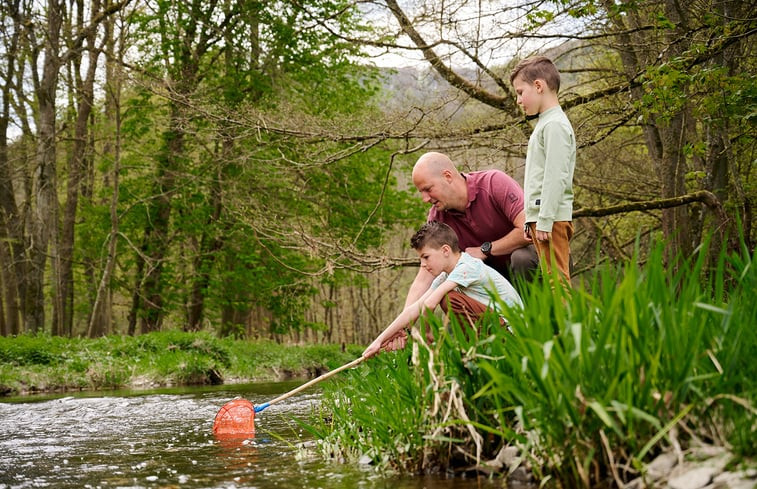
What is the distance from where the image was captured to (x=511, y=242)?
5.08m

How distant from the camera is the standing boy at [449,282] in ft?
14.1

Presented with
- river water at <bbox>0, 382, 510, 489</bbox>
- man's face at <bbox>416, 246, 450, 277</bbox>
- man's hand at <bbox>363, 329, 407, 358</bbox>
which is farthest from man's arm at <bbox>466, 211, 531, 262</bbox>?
river water at <bbox>0, 382, 510, 489</bbox>

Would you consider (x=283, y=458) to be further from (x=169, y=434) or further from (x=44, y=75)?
(x=44, y=75)

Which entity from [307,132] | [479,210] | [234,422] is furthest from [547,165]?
[307,132]

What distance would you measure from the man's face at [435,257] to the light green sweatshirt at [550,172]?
21.7 inches

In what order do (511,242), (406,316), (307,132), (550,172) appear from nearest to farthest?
1. (406,316)
2. (550,172)
3. (511,242)
4. (307,132)

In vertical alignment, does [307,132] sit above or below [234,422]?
above

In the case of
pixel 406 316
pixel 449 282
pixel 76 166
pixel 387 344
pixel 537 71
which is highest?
pixel 76 166

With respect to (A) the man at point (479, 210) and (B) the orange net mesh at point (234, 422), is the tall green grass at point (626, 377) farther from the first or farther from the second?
(B) the orange net mesh at point (234, 422)

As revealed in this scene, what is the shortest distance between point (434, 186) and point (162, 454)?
2349mm

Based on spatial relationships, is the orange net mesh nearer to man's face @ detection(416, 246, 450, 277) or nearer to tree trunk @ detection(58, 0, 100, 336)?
man's face @ detection(416, 246, 450, 277)

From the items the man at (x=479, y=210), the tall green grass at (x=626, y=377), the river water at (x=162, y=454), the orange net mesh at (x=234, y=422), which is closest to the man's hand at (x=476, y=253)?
the man at (x=479, y=210)

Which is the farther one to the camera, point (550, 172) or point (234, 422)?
point (234, 422)

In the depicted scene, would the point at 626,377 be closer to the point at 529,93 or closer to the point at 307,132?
the point at 529,93
